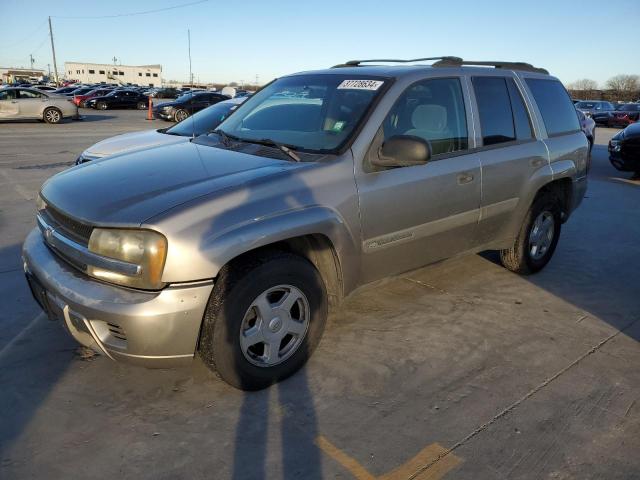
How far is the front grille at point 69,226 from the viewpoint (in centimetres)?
261

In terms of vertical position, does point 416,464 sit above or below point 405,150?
below

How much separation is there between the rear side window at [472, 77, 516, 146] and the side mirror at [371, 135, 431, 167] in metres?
1.03

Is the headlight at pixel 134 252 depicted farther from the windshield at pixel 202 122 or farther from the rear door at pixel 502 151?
the windshield at pixel 202 122

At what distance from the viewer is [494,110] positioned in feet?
13.1

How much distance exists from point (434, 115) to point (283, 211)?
5.03 ft

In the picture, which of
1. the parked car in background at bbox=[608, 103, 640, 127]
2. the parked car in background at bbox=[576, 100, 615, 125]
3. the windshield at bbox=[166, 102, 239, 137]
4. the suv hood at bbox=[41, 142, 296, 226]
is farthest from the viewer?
the parked car in background at bbox=[576, 100, 615, 125]

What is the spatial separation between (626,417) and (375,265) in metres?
1.63

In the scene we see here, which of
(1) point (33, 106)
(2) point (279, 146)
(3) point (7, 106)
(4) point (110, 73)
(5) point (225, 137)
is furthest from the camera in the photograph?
(4) point (110, 73)

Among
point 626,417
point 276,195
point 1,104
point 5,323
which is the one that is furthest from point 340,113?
point 1,104

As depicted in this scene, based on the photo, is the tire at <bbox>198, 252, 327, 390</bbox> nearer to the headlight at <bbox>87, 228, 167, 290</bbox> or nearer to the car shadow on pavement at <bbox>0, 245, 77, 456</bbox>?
the headlight at <bbox>87, 228, 167, 290</bbox>

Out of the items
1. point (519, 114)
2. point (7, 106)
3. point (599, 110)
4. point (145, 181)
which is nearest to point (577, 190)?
point (519, 114)

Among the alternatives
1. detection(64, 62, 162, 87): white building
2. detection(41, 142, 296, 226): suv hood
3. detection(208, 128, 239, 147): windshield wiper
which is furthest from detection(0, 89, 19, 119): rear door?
detection(64, 62, 162, 87): white building

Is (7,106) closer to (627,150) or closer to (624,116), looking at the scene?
(627,150)

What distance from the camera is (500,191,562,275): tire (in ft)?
14.8
